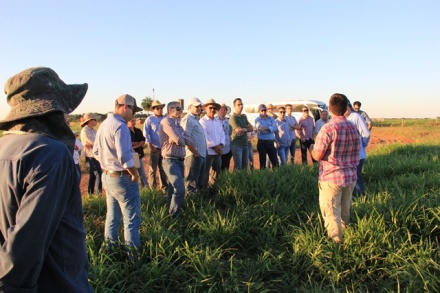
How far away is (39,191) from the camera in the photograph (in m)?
1.34

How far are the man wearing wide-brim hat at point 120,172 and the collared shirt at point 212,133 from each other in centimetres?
289

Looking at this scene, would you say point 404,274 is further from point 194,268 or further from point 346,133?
point 194,268

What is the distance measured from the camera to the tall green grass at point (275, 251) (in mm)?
3283

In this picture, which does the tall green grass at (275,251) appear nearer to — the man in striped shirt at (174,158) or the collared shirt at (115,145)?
the man in striped shirt at (174,158)

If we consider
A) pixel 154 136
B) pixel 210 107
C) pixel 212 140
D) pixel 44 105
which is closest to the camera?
pixel 44 105

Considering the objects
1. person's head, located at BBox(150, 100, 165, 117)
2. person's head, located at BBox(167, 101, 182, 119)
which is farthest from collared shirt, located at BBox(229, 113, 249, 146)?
person's head, located at BBox(167, 101, 182, 119)

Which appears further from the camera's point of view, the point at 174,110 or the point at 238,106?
the point at 238,106

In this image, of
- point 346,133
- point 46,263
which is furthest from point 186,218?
point 46,263

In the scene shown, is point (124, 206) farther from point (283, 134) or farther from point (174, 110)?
point (283, 134)

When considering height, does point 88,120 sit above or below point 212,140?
above

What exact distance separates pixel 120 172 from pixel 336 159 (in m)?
2.45

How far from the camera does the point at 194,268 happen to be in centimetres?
357

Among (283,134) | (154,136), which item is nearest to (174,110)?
(154,136)

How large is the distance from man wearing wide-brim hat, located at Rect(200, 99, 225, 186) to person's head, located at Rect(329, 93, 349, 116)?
2.95 m
